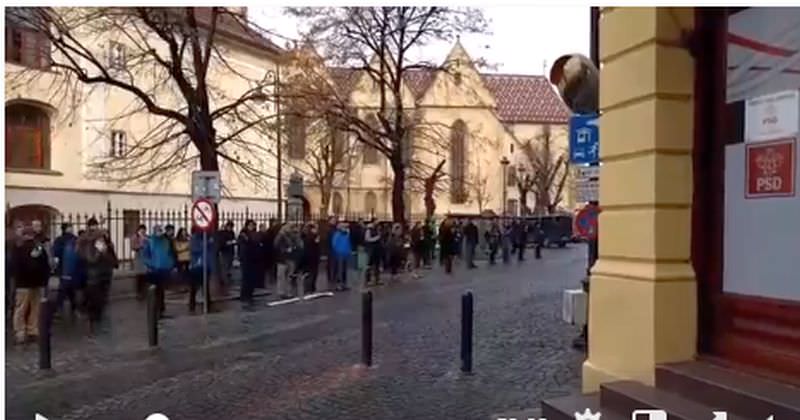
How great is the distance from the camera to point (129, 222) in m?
27.9

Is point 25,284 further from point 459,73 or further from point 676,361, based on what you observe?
point 459,73

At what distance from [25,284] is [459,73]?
74.8 feet

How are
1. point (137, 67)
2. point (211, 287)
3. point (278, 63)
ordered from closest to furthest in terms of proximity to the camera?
point (211, 287)
point (137, 67)
point (278, 63)

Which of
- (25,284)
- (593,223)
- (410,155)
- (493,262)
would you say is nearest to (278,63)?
(410,155)

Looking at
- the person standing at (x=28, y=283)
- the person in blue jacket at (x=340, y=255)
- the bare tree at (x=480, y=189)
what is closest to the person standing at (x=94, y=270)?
the person standing at (x=28, y=283)

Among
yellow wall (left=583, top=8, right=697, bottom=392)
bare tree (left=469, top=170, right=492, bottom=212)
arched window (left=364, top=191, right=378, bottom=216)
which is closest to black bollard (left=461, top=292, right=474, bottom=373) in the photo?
yellow wall (left=583, top=8, right=697, bottom=392)

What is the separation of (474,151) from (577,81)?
5413 cm

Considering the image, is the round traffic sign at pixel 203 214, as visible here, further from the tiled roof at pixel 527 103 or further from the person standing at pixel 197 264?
the tiled roof at pixel 527 103

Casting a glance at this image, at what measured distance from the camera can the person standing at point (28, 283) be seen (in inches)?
444

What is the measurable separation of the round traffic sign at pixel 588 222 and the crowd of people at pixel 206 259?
565 centimetres

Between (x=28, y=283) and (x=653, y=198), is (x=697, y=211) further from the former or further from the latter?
(x=28, y=283)

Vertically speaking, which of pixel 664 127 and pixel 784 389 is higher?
pixel 664 127

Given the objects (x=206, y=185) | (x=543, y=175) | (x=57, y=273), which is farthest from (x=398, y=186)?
(x=543, y=175)

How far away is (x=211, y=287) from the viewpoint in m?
17.2
